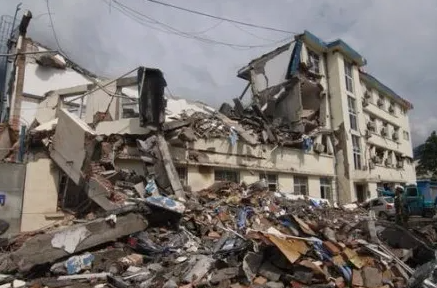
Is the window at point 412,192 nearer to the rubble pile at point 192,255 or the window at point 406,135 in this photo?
the rubble pile at point 192,255

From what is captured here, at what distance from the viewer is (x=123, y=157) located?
1384 centimetres

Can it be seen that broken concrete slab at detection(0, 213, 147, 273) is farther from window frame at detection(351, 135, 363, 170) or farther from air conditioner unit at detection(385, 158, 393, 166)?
air conditioner unit at detection(385, 158, 393, 166)

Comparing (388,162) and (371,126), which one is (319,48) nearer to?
(371,126)

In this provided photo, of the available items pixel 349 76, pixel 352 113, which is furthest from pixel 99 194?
pixel 349 76

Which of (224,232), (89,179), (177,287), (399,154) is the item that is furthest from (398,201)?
(399,154)

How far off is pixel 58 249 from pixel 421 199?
19000 millimetres

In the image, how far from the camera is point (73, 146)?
37.7ft

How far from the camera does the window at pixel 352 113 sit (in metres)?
26.3

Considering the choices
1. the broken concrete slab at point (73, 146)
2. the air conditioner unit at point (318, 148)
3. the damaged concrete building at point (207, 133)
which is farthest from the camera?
the air conditioner unit at point (318, 148)

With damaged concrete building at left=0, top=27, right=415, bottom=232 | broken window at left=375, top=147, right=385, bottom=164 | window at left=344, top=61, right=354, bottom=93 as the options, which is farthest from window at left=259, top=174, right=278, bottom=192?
broken window at left=375, top=147, right=385, bottom=164

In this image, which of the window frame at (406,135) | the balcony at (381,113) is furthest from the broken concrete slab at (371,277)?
the window frame at (406,135)

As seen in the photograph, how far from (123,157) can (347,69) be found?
19965 mm

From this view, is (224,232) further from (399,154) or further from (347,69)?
(399,154)

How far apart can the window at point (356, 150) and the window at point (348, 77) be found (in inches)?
145
